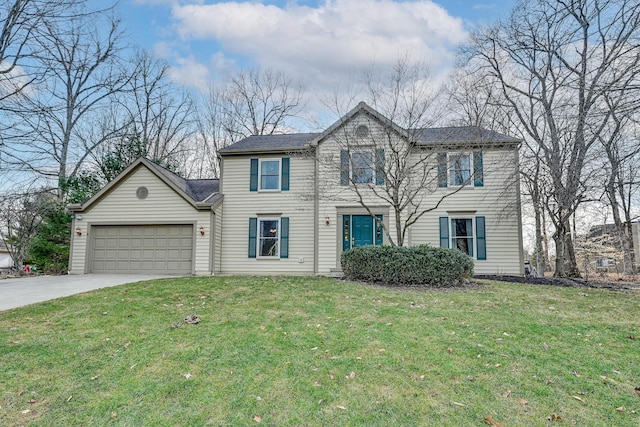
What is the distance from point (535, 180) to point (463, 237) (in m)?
3.38

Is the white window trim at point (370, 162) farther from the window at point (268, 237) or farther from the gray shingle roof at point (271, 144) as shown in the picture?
the window at point (268, 237)

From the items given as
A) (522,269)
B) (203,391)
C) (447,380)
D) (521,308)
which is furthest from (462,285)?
(203,391)

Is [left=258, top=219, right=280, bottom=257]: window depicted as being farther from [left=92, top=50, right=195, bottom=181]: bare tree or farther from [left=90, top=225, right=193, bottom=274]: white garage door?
[left=92, top=50, right=195, bottom=181]: bare tree

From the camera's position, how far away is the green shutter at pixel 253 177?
13.3 m

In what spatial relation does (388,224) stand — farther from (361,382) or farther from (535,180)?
(361,382)

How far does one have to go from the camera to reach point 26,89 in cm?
728

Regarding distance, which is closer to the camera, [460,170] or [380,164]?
[380,164]

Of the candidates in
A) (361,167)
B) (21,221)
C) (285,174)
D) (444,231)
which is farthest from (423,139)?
(21,221)

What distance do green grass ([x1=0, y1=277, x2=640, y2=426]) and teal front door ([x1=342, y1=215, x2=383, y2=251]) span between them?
223 inches

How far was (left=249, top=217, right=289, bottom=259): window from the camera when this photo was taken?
1291 cm

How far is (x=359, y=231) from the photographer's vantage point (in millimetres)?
12500

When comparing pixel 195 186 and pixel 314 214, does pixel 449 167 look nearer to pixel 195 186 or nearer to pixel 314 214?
pixel 314 214

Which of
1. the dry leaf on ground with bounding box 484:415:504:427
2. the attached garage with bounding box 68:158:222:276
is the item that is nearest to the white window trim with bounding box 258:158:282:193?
the attached garage with bounding box 68:158:222:276

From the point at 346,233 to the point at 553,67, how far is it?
32.3 feet
